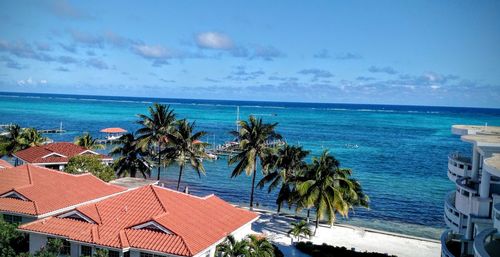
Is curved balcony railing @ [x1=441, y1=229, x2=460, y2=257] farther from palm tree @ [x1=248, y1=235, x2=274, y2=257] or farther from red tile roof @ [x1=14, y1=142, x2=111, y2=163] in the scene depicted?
red tile roof @ [x1=14, y1=142, x2=111, y2=163]

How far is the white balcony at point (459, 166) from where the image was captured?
24.1 m

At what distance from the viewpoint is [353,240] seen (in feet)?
113

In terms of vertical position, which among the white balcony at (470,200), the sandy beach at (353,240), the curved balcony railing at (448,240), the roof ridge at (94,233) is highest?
the white balcony at (470,200)

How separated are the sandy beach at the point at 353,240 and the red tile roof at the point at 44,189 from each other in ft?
40.7

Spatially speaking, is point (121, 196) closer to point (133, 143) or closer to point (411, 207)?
point (133, 143)

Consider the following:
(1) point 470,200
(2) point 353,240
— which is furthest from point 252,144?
(1) point 470,200

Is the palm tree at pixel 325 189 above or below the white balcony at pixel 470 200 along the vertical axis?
below

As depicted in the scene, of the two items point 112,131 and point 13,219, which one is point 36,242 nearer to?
point 13,219

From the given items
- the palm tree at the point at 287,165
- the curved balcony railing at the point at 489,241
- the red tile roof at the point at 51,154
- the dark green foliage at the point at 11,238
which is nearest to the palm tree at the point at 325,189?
the palm tree at the point at 287,165

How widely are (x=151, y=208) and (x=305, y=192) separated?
12633 millimetres

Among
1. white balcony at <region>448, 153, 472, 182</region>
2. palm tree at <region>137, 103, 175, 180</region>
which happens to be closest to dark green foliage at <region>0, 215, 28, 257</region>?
palm tree at <region>137, 103, 175, 180</region>

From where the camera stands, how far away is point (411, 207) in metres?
51.1

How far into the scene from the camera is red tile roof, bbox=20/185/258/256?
913 inches

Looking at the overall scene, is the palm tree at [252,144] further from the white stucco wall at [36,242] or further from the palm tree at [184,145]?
the white stucco wall at [36,242]
